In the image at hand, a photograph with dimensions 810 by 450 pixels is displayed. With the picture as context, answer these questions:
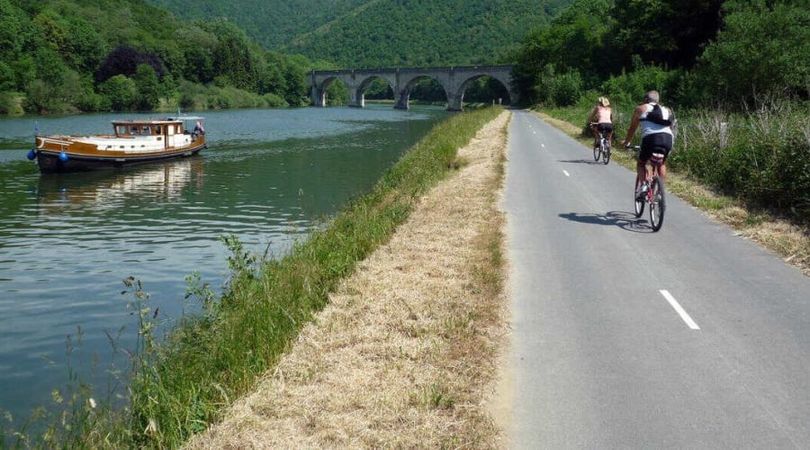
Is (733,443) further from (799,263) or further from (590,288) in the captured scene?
(799,263)

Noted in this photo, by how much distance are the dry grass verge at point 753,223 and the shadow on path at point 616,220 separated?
1.54 m

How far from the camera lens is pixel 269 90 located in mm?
146250

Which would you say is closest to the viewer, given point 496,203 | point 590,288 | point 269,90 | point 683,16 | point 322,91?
point 590,288

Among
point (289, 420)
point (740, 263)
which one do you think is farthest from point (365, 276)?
point (740, 263)

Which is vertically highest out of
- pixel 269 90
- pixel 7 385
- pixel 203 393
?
pixel 269 90

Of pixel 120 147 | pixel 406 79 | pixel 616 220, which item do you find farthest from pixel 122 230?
pixel 406 79

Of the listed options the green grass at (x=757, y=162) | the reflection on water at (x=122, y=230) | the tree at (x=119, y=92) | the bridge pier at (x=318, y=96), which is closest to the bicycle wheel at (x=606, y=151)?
the green grass at (x=757, y=162)

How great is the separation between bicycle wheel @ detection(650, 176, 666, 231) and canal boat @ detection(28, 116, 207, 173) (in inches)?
1119

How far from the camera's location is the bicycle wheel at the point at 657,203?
37.7 ft

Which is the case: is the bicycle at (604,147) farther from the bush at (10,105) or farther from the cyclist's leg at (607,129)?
the bush at (10,105)

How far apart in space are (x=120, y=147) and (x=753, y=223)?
104ft

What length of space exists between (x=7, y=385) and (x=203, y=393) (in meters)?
4.40

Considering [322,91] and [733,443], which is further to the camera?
[322,91]

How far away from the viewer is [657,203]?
11727 mm
